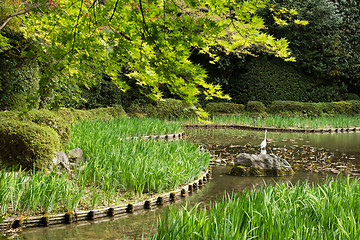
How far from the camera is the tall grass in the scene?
286cm

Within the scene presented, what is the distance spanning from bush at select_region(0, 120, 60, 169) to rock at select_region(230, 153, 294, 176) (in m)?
3.73

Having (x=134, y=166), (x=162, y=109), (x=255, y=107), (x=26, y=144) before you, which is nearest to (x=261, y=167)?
(x=134, y=166)

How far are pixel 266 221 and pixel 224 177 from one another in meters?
3.90

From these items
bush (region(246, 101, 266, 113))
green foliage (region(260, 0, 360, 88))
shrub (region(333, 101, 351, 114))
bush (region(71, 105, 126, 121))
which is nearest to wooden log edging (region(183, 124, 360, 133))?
bush (region(71, 105, 126, 121))

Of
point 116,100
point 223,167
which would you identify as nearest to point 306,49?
point 116,100

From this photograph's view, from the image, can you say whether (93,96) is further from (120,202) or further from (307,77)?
(307,77)

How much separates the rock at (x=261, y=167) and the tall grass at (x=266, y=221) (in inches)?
122

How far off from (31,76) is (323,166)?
814 cm

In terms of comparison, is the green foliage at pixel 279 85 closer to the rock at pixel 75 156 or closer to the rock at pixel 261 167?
the rock at pixel 261 167

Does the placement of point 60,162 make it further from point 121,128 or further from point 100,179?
point 121,128

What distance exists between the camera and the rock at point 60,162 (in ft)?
18.6

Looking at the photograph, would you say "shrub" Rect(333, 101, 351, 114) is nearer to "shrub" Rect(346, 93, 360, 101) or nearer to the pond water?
"shrub" Rect(346, 93, 360, 101)

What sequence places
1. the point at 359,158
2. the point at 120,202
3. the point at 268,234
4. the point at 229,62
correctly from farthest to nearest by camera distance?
the point at 229,62 → the point at 359,158 → the point at 120,202 → the point at 268,234

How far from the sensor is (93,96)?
1675cm
